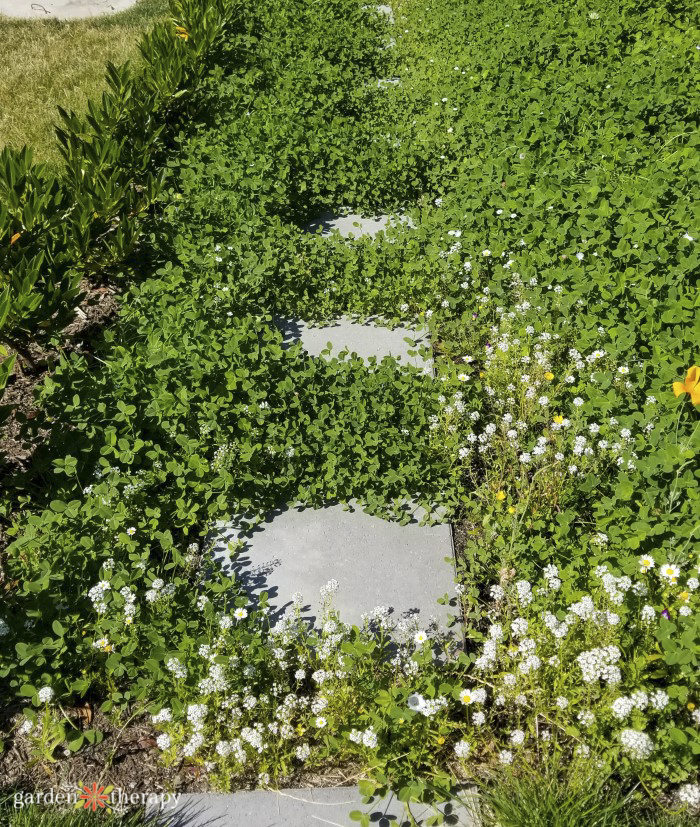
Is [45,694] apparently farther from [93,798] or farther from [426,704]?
[426,704]

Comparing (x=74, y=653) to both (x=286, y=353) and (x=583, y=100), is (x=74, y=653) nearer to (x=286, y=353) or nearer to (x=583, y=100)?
(x=286, y=353)

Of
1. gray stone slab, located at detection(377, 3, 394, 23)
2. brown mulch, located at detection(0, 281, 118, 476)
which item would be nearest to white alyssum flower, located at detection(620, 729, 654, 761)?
brown mulch, located at detection(0, 281, 118, 476)

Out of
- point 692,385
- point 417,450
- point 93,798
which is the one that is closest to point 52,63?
point 417,450

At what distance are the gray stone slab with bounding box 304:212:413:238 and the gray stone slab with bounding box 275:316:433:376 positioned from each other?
3.65 ft

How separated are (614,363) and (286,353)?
186cm

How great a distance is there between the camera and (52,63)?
9484 mm

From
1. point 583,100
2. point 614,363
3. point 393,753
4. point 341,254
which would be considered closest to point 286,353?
point 341,254

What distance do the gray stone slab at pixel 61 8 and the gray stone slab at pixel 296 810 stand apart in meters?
13.3

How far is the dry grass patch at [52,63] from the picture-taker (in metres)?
7.48

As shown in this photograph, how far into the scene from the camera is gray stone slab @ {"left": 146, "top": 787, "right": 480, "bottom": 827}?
2373mm

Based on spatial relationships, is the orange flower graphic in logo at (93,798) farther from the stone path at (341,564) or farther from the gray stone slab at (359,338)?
the gray stone slab at (359,338)

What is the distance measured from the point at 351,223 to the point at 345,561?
3.43m

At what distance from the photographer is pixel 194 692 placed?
267 cm

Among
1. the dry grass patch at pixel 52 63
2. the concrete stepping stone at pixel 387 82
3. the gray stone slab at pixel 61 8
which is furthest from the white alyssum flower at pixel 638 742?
the gray stone slab at pixel 61 8
